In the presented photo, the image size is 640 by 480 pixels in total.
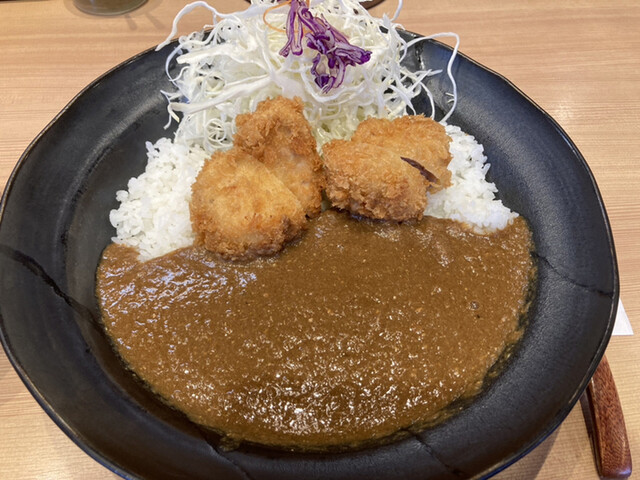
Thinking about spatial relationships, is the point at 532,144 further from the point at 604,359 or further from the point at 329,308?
the point at 329,308

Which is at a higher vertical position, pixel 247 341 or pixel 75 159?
pixel 75 159

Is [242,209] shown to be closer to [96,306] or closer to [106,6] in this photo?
[96,306]

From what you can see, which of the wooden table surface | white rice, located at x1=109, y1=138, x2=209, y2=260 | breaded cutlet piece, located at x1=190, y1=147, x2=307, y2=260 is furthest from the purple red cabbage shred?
the wooden table surface

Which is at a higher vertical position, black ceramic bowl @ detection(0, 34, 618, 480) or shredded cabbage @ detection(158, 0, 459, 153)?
shredded cabbage @ detection(158, 0, 459, 153)

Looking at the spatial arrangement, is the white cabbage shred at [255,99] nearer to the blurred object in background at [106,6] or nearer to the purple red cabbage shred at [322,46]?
the purple red cabbage shred at [322,46]

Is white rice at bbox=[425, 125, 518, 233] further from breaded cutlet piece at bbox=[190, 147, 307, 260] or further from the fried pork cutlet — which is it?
breaded cutlet piece at bbox=[190, 147, 307, 260]

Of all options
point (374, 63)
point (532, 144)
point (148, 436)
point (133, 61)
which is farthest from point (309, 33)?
point (148, 436)
